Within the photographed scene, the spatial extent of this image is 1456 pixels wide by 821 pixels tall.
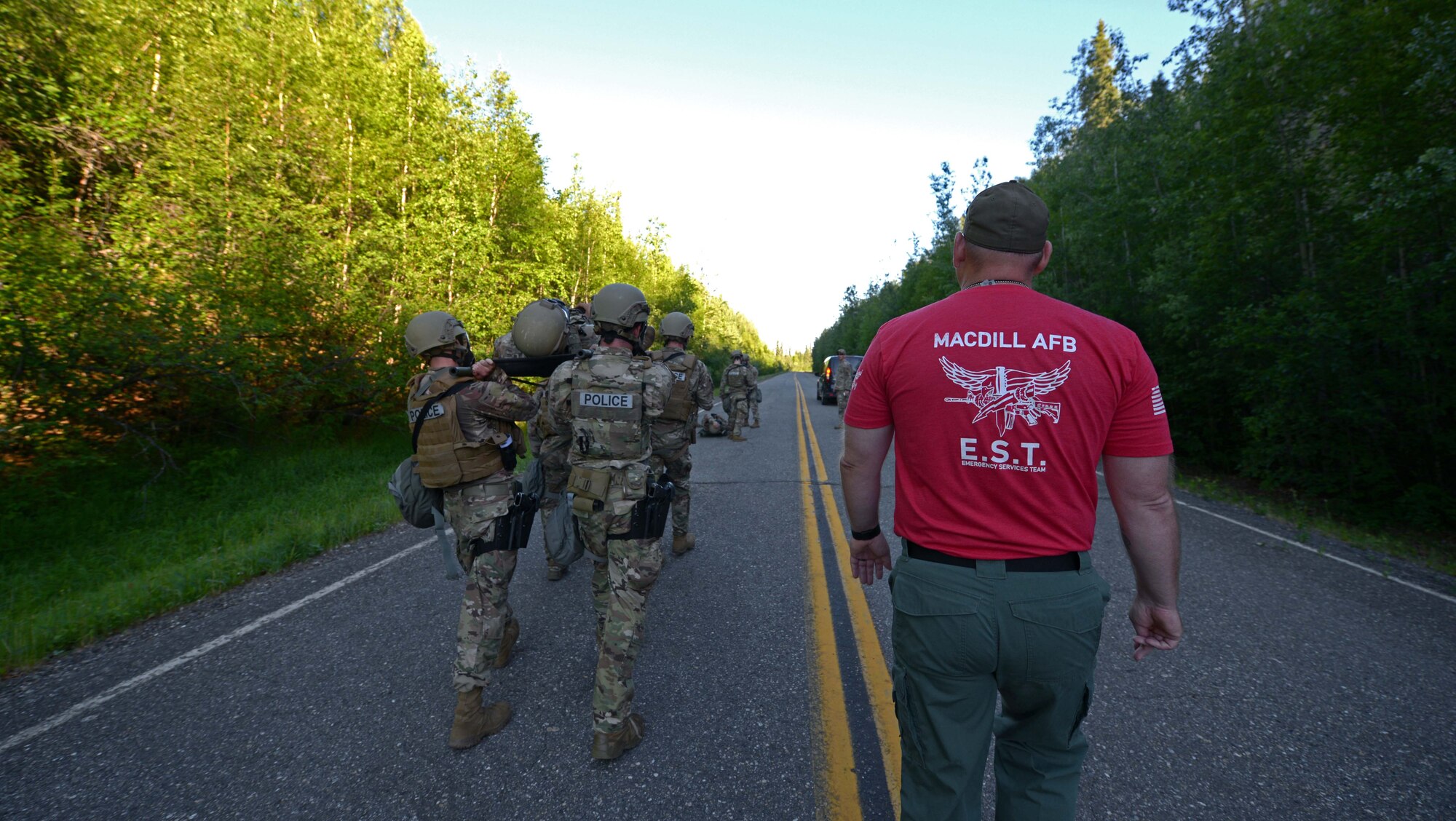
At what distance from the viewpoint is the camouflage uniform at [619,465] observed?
315 cm

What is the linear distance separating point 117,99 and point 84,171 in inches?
48.1

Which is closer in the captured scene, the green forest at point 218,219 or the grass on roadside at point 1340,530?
the green forest at point 218,219

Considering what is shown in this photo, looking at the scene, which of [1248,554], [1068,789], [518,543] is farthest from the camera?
Answer: [1248,554]

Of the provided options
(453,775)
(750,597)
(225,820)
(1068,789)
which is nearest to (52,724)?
(225,820)

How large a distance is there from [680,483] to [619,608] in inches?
114

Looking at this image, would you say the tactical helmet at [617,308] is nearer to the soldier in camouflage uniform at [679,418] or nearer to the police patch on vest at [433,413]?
the police patch on vest at [433,413]

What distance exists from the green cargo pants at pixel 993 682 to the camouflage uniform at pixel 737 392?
12716 millimetres

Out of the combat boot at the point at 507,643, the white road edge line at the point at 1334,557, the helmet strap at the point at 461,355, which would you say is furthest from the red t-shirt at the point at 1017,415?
the white road edge line at the point at 1334,557

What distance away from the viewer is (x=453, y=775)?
9.13 feet

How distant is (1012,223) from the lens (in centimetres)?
175

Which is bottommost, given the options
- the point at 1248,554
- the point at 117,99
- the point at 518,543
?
the point at 1248,554

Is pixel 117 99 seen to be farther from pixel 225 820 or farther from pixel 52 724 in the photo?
pixel 225 820

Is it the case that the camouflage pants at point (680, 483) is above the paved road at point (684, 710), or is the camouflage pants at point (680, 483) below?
above

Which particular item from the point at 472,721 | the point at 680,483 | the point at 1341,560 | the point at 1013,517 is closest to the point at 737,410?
the point at 680,483
